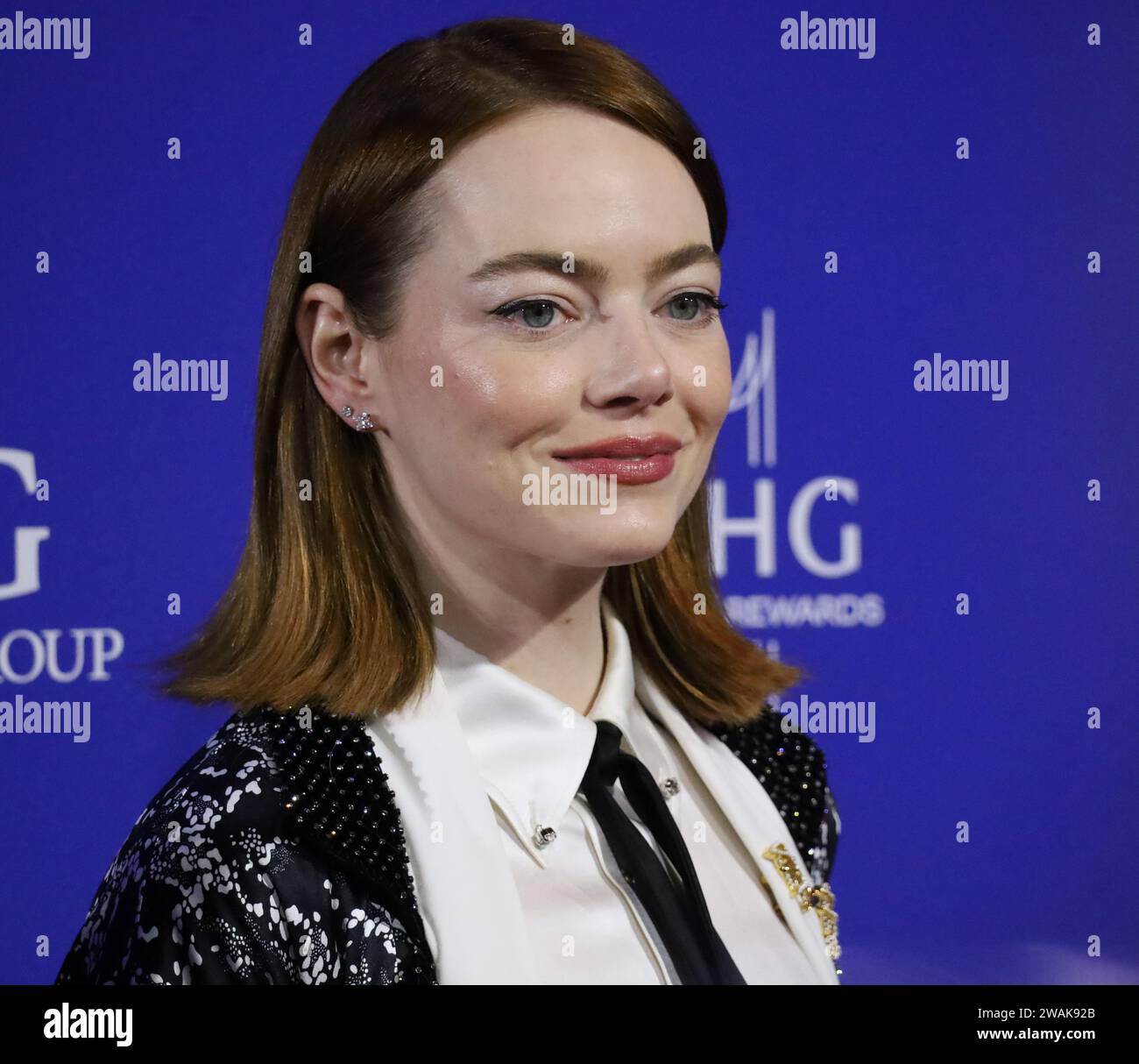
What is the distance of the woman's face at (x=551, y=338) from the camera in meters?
1.33

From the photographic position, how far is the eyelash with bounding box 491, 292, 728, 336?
→ 1.33 metres

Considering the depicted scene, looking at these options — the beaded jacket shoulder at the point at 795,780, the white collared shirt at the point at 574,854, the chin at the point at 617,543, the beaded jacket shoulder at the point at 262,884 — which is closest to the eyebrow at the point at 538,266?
the chin at the point at 617,543

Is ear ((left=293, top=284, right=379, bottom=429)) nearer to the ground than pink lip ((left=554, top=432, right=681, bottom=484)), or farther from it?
farther from it

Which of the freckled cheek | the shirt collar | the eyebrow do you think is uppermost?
the eyebrow

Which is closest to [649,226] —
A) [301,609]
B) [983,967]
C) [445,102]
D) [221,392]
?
[445,102]

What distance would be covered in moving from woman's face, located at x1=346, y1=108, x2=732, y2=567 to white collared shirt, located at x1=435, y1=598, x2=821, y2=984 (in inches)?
6.5

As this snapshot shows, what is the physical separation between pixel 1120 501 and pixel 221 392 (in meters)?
1.56

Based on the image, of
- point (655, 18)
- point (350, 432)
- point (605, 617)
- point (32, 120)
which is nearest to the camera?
point (350, 432)

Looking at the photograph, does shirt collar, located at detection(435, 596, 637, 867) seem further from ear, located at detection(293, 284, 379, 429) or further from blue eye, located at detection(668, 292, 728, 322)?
blue eye, located at detection(668, 292, 728, 322)

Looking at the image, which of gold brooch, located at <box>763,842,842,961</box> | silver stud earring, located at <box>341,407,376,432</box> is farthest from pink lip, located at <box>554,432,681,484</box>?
gold brooch, located at <box>763,842,842,961</box>

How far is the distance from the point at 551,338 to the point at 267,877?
0.57m

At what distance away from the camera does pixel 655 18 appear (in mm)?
2307

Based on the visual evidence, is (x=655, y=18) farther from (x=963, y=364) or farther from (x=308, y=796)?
(x=308, y=796)

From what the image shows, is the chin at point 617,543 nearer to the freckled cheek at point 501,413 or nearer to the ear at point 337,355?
the freckled cheek at point 501,413
